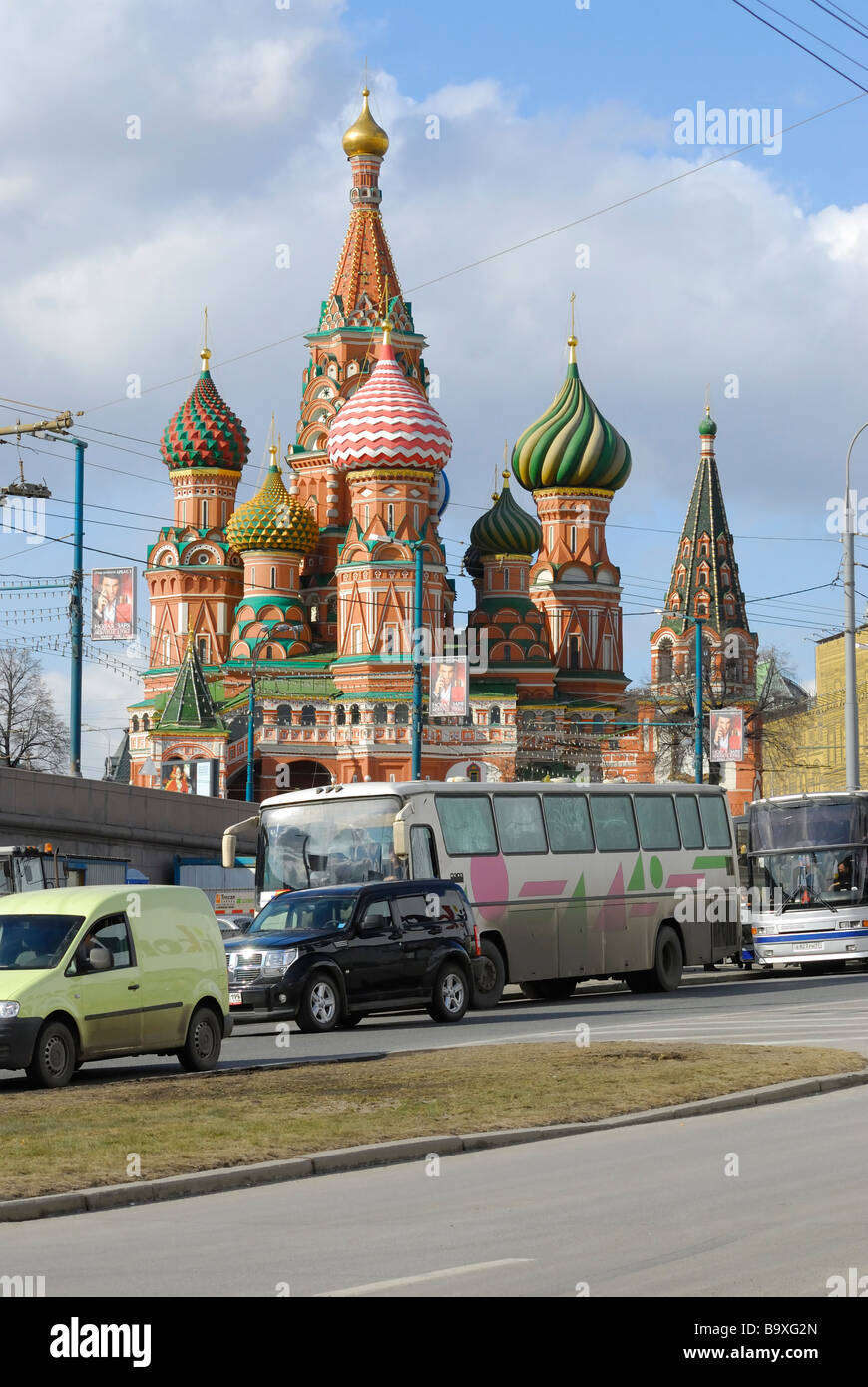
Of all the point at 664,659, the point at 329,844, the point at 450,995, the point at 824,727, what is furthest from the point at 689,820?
the point at 824,727

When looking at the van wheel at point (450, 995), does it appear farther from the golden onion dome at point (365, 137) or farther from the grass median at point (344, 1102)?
the golden onion dome at point (365, 137)

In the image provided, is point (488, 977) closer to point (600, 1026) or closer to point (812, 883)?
point (600, 1026)

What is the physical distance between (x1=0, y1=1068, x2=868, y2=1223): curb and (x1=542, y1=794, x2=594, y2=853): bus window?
43.9 feet

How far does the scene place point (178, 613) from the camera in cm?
10269

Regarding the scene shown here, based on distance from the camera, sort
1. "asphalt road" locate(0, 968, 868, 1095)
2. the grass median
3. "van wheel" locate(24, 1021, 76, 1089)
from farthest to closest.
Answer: "asphalt road" locate(0, 968, 868, 1095)
"van wheel" locate(24, 1021, 76, 1089)
the grass median

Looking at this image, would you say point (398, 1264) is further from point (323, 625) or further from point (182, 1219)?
point (323, 625)

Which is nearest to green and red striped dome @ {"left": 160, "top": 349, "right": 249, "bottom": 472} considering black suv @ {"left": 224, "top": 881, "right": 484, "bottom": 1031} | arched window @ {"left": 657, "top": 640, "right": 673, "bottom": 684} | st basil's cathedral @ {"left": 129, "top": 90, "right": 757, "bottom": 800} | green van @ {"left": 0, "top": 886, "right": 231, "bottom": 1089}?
st basil's cathedral @ {"left": 129, "top": 90, "right": 757, "bottom": 800}

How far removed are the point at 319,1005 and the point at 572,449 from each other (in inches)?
3281

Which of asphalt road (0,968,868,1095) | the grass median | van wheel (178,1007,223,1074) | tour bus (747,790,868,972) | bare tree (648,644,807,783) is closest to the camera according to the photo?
the grass median

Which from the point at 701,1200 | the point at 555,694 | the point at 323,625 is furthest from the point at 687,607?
the point at 701,1200

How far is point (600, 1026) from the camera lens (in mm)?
22312

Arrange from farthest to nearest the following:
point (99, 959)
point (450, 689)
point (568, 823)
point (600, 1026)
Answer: point (450, 689), point (568, 823), point (600, 1026), point (99, 959)

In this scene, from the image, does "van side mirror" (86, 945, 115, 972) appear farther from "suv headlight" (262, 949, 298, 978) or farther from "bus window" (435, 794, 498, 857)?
"bus window" (435, 794, 498, 857)

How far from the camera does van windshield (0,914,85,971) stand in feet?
54.7
